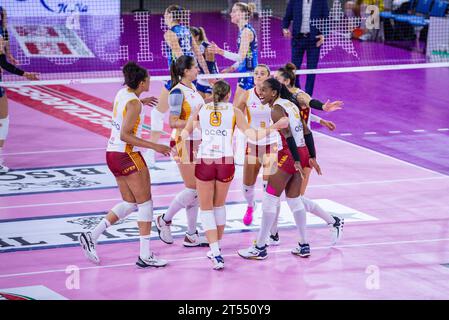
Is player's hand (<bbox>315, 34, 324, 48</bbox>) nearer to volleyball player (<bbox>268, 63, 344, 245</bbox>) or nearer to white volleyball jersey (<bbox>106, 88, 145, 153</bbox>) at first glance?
volleyball player (<bbox>268, 63, 344, 245</bbox>)

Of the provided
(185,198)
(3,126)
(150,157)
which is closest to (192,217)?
(185,198)

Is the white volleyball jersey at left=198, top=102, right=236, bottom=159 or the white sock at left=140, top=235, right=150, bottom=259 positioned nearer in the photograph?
the white volleyball jersey at left=198, top=102, right=236, bottom=159

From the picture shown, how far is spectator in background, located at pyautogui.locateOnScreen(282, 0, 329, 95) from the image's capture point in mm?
16828

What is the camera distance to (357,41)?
2430 cm

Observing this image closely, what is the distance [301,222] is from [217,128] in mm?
1448

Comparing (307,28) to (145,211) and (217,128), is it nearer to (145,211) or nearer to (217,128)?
(217,128)

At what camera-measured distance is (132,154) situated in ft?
29.7

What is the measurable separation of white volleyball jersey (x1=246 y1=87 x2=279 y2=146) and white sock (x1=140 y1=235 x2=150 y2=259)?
6.78 ft

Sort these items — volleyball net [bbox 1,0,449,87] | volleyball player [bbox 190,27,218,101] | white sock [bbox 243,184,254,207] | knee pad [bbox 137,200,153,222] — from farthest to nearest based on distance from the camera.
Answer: volleyball net [bbox 1,0,449,87], volleyball player [bbox 190,27,218,101], white sock [bbox 243,184,254,207], knee pad [bbox 137,200,153,222]

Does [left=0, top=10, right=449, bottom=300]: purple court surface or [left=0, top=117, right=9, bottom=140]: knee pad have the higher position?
[left=0, top=117, right=9, bottom=140]: knee pad

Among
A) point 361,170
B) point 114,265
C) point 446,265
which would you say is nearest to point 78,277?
point 114,265

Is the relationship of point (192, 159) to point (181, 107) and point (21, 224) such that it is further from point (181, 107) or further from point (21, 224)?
point (21, 224)

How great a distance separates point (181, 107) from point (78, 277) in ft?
7.12

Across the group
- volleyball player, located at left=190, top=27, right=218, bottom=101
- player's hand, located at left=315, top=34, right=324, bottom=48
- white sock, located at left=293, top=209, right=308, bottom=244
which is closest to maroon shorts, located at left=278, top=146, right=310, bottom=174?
white sock, located at left=293, top=209, right=308, bottom=244
